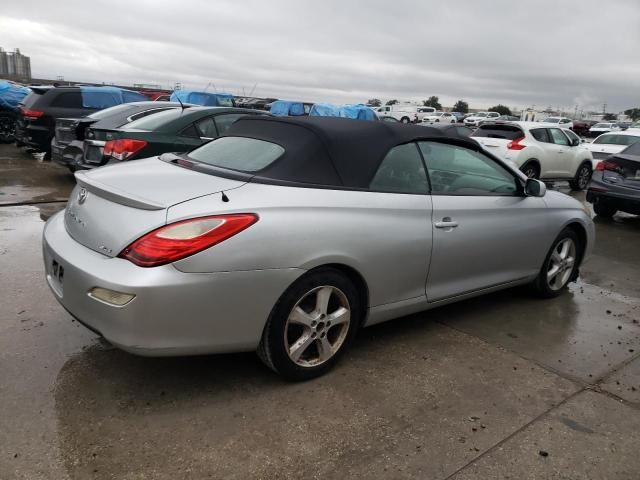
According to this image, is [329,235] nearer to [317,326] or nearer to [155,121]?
[317,326]

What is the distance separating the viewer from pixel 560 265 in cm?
479

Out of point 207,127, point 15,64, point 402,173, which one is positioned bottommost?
point 15,64

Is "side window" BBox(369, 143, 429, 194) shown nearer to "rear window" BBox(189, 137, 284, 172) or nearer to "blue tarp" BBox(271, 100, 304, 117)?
"rear window" BBox(189, 137, 284, 172)

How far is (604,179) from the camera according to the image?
8.70 metres

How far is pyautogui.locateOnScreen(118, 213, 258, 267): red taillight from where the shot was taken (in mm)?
2543

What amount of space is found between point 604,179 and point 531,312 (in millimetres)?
5310

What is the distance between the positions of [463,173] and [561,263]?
146 cm

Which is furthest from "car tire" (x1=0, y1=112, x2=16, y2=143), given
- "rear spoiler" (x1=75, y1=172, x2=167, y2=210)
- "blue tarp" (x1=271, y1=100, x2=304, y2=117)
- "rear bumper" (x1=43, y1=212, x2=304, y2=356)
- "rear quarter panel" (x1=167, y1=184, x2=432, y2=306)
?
"rear quarter panel" (x1=167, y1=184, x2=432, y2=306)

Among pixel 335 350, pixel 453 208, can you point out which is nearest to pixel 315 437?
pixel 335 350

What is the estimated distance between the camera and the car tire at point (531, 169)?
11742 mm

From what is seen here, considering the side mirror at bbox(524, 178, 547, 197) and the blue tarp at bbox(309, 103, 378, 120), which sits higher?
the side mirror at bbox(524, 178, 547, 197)

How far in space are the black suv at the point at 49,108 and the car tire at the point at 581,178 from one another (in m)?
11.3

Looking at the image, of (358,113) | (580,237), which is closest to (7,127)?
(358,113)

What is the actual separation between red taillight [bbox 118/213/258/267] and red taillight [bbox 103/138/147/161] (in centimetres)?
435
